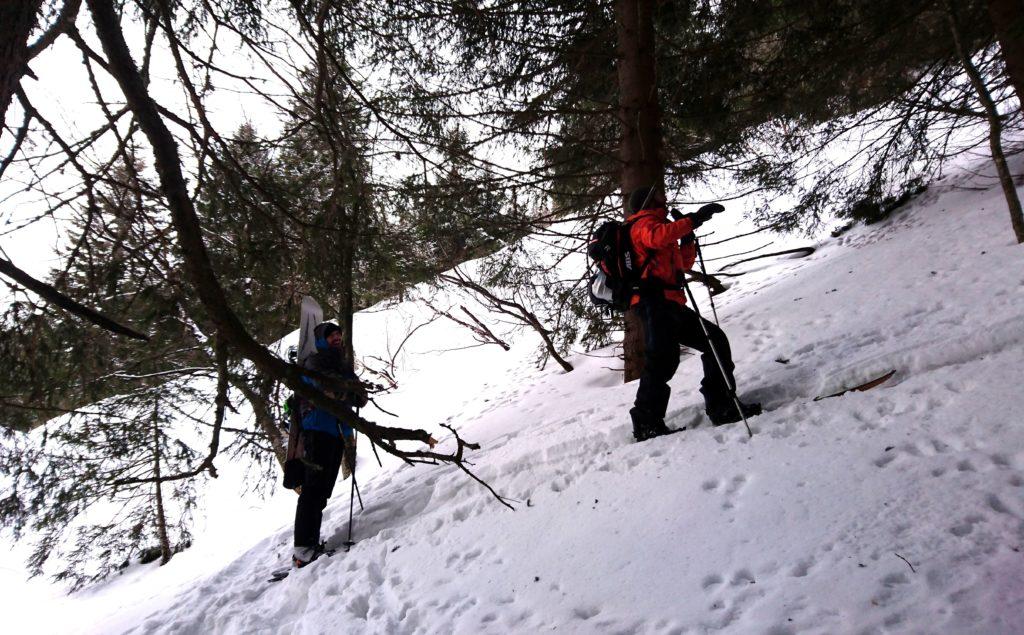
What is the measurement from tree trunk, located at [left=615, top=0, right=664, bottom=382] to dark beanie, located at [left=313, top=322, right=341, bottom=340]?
10.1 feet

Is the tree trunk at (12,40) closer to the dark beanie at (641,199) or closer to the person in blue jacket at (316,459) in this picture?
the person in blue jacket at (316,459)

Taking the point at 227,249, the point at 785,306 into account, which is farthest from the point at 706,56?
the point at 227,249

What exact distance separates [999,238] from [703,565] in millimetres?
5945

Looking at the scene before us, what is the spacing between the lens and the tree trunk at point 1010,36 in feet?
16.4

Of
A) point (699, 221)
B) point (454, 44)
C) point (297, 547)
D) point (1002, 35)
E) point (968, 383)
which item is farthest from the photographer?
point (454, 44)

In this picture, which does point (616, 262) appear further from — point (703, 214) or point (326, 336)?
point (326, 336)

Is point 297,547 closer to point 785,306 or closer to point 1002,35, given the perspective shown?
point 785,306

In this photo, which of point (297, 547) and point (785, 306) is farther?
point (785, 306)

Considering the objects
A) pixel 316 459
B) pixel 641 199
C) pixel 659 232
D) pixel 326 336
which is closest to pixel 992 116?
pixel 641 199

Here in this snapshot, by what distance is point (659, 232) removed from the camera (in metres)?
3.28

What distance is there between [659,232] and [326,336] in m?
2.76

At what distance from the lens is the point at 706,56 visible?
18.2 feet

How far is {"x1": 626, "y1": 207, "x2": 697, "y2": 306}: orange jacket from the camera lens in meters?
3.34

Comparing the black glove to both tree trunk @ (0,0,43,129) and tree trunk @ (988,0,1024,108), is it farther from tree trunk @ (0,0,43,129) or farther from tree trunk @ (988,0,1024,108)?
tree trunk @ (988,0,1024,108)
